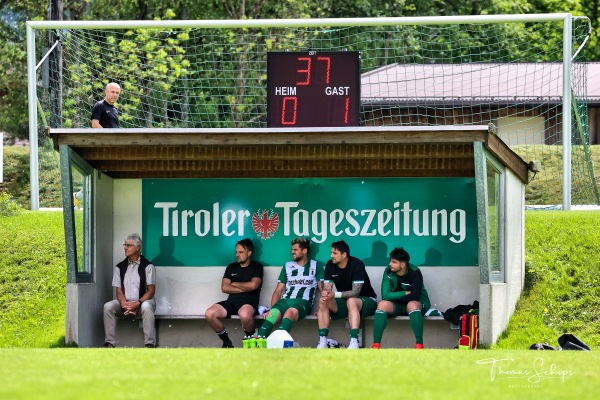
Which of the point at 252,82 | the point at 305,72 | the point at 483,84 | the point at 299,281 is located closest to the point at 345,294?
the point at 299,281

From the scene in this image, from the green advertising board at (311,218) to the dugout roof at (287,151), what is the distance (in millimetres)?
149

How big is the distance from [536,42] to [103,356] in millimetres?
36620

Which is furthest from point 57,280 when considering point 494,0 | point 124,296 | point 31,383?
point 494,0

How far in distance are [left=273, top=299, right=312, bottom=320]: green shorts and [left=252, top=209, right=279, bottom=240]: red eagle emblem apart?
46.2 inches

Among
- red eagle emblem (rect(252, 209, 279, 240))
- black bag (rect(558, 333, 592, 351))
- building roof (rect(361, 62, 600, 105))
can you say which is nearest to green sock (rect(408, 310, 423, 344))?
black bag (rect(558, 333, 592, 351))

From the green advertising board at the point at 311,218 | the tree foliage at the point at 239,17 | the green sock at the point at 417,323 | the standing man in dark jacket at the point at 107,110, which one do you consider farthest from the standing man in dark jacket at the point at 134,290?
the tree foliage at the point at 239,17

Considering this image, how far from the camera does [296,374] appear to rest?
10234 millimetres

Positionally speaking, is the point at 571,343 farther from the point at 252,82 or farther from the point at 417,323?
the point at 252,82

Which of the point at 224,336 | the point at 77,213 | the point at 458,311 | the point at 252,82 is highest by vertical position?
the point at 252,82

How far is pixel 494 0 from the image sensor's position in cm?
4644

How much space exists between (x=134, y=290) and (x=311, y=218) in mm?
2180

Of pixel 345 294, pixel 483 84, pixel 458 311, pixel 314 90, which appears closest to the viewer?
pixel 345 294

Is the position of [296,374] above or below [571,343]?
above

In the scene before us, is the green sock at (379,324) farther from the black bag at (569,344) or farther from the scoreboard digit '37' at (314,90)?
the scoreboard digit '37' at (314,90)
